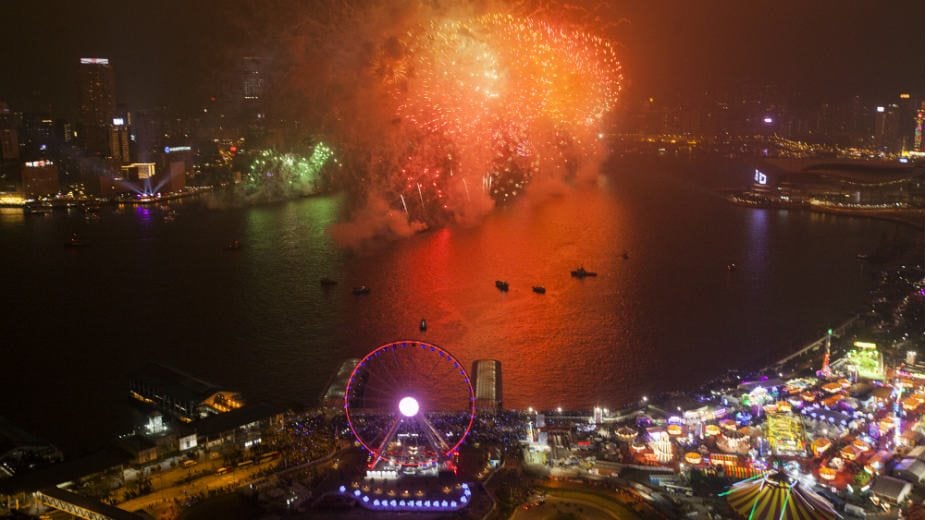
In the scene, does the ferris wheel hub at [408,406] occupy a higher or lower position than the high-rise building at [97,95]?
lower

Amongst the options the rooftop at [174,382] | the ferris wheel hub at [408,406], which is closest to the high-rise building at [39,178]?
the rooftop at [174,382]

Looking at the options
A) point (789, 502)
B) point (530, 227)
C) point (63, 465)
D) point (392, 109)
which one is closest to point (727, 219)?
point (530, 227)

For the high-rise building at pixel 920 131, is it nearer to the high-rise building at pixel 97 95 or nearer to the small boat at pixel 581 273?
the small boat at pixel 581 273

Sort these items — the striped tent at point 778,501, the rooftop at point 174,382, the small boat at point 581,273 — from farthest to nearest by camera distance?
the small boat at point 581,273
the rooftop at point 174,382
the striped tent at point 778,501

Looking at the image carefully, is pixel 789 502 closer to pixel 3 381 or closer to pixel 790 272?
pixel 3 381

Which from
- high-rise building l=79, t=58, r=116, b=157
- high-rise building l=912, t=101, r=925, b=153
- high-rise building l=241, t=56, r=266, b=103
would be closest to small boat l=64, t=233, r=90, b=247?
→ high-rise building l=241, t=56, r=266, b=103

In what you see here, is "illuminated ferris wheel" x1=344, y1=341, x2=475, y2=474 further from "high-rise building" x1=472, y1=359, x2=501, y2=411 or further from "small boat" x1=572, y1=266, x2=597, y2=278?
"small boat" x1=572, y1=266, x2=597, y2=278
